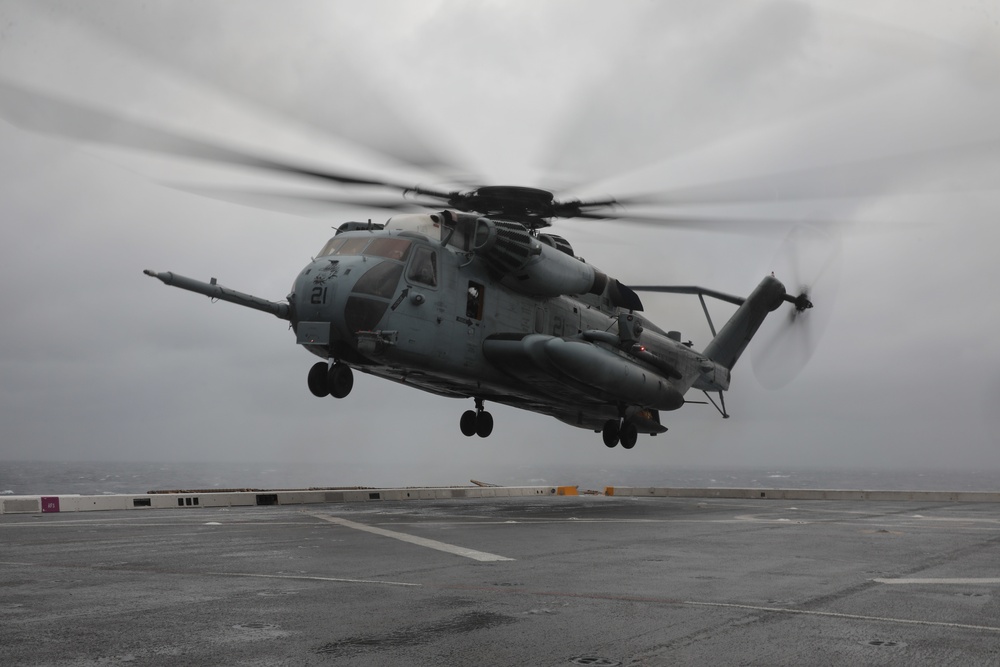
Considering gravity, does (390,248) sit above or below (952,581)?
above

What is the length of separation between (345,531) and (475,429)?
43.6ft

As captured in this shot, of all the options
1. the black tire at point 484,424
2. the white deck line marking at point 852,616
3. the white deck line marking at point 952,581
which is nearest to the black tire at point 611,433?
the black tire at point 484,424

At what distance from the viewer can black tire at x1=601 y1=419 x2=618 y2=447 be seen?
27938 mm

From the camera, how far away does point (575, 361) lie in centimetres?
2311

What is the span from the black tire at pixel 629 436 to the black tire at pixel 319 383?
10471 mm

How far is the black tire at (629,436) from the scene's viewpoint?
27469 mm

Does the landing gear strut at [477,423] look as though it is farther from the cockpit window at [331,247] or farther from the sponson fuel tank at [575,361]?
the cockpit window at [331,247]

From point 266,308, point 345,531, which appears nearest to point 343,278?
point 266,308

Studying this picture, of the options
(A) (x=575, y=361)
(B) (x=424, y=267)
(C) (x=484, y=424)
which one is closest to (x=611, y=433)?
(C) (x=484, y=424)

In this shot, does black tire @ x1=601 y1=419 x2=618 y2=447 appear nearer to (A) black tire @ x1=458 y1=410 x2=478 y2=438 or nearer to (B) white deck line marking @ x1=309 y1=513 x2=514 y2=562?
(A) black tire @ x1=458 y1=410 x2=478 y2=438

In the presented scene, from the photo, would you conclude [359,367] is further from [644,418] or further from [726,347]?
[726,347]

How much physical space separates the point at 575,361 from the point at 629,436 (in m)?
5.41

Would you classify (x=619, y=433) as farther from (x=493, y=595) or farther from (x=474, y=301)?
(x=493, y=595)

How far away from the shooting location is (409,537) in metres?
13.8
